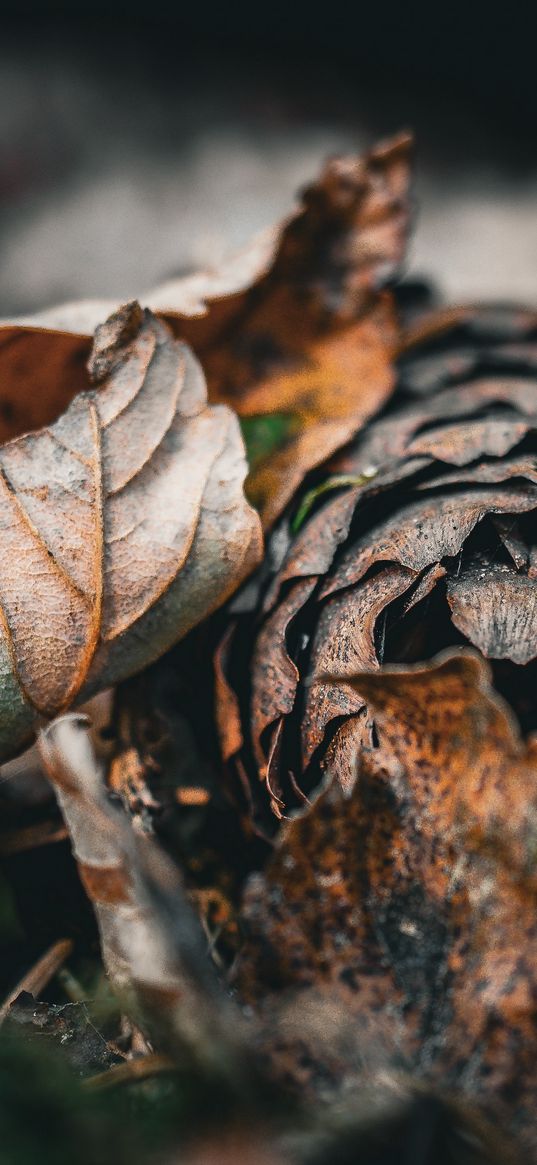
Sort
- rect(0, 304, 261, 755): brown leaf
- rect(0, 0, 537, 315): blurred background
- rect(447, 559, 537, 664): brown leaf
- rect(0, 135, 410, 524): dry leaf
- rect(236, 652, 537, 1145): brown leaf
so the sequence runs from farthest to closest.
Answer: rect(0, 0, 537, 315): blurred background, rect(0, 135, 410, 524): dry leaf, rect(0, 304, 261, 755): brown leaf, rect(447, 559, 537, 664): brown leaf, rect(236, 652, 537, 1145): brown leaf

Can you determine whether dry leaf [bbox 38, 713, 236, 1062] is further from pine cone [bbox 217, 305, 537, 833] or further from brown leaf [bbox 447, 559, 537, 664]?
brown leaf [bbox 447, 559, 537, 664]

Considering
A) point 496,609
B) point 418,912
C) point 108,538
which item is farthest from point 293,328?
point 418,912

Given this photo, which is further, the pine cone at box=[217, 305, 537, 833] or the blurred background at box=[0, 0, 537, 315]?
the blurred background at box=[0, 0, 537, 315]

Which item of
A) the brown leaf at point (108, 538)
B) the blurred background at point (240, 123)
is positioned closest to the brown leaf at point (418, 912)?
the brown leaf at point (108, 538)

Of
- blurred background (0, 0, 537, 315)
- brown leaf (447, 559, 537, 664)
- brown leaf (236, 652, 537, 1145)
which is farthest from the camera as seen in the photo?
blurred background (0, 0, 537, 315)

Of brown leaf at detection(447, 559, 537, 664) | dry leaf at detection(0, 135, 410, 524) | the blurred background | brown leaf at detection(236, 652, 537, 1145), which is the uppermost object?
the blurred background

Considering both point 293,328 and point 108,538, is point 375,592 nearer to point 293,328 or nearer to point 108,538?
point 108,538

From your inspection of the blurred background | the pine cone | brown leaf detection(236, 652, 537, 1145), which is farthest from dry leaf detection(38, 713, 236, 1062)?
the blurred background

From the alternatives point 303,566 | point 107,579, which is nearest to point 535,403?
point 303,566
